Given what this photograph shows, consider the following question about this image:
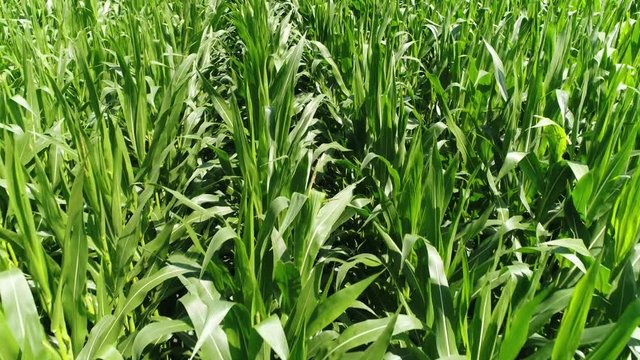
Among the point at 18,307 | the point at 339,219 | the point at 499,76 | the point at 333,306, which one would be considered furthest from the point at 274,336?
the point at 499,76

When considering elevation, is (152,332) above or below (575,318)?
below

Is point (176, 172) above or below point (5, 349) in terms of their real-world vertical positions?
below

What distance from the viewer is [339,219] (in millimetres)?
1447

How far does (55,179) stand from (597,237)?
1280mm

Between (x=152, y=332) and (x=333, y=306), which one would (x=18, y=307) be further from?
(x=333, y=306)

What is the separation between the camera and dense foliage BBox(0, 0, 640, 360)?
101 centimetres

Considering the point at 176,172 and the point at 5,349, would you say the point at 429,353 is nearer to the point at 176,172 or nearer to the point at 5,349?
the point at 5,349

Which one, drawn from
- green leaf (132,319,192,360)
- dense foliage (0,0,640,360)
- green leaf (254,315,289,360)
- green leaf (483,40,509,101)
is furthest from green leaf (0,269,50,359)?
green leaf (483,40,509,101)

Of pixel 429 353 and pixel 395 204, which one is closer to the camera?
pixel 429 353

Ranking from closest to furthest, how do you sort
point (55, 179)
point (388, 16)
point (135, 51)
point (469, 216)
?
point (55, 179) < point (469, 216) < point (135, 51) < point (388, 16)

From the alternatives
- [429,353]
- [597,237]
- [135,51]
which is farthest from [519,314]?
[135,51]

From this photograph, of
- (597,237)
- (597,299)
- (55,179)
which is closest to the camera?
(597,299)

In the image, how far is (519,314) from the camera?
0.85 m

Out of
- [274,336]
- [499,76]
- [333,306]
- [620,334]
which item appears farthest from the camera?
[499,76]
